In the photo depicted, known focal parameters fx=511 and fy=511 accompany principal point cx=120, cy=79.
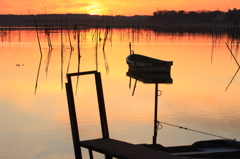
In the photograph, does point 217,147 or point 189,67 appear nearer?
point 217,147

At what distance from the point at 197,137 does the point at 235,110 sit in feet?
9.29

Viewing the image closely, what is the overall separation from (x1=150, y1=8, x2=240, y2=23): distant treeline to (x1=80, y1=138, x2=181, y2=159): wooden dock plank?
95894mm

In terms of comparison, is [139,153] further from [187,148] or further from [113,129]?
[113,129]

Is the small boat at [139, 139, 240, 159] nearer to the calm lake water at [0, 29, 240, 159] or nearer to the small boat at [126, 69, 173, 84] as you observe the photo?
the calm lake water at [0, 29, 240, 159]

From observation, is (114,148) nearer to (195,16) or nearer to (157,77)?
(157,77)

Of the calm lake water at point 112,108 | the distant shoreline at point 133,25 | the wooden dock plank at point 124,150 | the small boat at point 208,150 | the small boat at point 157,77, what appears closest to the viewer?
the wooden dock plank at point 124,150

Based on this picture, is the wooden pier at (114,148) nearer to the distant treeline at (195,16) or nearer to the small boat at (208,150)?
the small boat at (208,150)

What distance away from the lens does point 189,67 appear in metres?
21.5

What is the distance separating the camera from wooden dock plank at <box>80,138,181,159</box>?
5.53 metres

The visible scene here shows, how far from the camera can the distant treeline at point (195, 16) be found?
101000mm

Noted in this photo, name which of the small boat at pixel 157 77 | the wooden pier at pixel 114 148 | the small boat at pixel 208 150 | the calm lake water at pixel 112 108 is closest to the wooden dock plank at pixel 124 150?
the wooden pier at pixel 114 148

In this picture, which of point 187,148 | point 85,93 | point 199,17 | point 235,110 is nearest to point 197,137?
point 187,148

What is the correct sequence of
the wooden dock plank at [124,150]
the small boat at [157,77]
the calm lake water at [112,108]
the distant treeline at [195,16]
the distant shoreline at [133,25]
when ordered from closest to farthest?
the wooden dock plank at [124,150] → the small boat at [157,77] → the calm lake water at [112,108] → the distant shoreline at [133,25] → the distant treeline at [195,16]

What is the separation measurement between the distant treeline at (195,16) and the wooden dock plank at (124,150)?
95.9 meters
